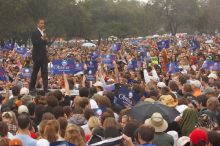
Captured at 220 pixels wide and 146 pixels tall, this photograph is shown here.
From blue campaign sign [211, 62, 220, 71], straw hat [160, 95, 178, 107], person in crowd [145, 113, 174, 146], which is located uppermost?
blue campaign sign [211, 62, 220, 71]

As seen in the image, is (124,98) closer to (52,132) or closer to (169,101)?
(169,101)

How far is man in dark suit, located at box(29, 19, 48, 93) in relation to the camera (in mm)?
12766

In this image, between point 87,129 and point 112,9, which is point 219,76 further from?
point 112,9

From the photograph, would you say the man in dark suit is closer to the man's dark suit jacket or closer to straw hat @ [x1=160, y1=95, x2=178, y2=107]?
the man's dark suit jacket

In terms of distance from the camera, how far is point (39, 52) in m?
13.1

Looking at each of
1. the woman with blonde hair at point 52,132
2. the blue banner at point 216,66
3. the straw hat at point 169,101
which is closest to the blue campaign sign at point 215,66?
the blue banner at point 216,66

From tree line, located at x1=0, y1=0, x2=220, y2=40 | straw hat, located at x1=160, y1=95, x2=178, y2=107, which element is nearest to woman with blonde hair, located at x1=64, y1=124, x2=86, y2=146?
straw hat, located at x1=160, y1=95, x2=178, y2=107

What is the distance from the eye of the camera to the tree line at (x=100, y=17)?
53.8m

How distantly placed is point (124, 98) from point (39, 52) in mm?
3323

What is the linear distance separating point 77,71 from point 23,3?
4127cm

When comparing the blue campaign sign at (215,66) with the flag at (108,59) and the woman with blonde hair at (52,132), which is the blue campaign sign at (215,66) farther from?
the woman with blonde hair at (52,132)

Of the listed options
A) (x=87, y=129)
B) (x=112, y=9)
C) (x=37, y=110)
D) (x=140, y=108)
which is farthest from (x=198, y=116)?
(x=112, y=9)

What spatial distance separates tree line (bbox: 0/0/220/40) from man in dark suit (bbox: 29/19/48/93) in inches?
1456

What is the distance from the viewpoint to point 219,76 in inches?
597
